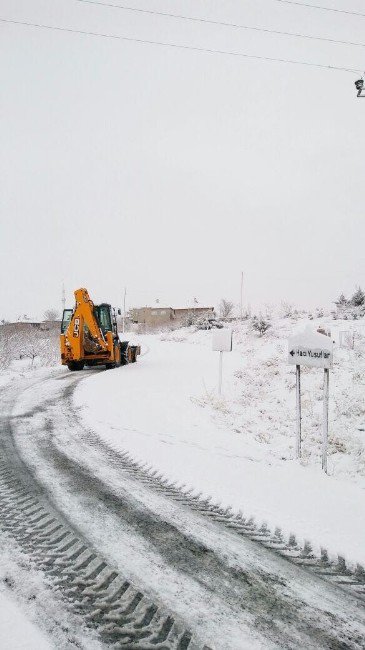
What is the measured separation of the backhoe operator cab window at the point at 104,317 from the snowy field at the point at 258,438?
13.9 feet

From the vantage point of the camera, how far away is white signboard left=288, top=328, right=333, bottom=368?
561cm

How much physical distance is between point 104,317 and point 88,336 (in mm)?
1205

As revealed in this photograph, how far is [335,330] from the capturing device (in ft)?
67.8

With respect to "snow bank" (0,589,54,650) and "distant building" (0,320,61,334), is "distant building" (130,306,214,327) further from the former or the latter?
"snow bank" (0,589,54,650)

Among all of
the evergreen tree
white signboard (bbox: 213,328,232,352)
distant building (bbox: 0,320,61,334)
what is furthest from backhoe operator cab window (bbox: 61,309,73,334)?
the evergreen tree

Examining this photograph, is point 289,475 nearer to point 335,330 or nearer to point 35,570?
point 35,570

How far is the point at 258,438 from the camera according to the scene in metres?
7.04

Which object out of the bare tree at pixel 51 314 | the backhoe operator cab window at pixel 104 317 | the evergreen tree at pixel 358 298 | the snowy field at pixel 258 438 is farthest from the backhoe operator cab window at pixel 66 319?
the bare tree at pixel 51 314

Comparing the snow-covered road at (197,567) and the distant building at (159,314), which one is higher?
the distant building at (159,314)

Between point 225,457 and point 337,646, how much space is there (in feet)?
11.9

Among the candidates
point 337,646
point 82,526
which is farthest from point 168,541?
point 337,646

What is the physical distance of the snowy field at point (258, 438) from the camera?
416 centimetres

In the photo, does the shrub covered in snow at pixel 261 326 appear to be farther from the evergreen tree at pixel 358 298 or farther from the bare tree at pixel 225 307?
the bare tree at pixel 225 307

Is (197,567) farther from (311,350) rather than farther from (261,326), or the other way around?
(261,326)
